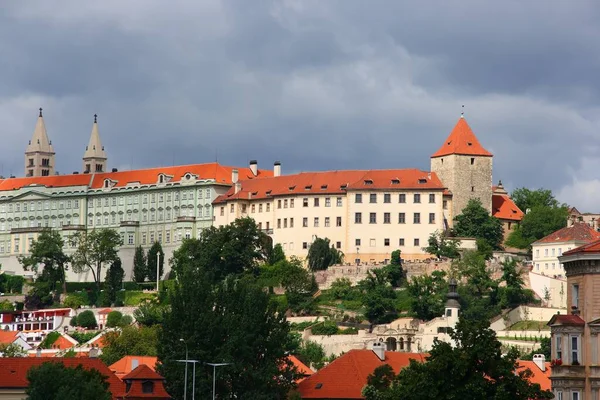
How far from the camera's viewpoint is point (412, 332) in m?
132

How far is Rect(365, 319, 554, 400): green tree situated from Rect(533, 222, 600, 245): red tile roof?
82.5m

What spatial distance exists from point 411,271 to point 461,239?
21.8 feet

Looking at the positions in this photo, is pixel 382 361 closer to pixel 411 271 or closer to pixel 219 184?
pixel 411 271

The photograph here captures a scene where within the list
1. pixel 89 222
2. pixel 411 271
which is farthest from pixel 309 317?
pixel 89 222

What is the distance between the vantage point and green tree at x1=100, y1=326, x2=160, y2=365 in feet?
417

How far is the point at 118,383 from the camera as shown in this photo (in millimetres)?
89938

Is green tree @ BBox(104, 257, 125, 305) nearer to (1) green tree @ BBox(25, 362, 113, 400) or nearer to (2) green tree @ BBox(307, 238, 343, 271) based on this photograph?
(2) green tree @ BBox(307, 238, 343, 271)

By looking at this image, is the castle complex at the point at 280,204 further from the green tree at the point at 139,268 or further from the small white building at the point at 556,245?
the small white building at the point at 556,245

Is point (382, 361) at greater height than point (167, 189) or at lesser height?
lesser

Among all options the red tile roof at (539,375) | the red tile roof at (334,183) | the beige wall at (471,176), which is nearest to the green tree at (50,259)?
the red tile roof at (334,183)

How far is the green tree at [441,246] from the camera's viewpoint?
152 m

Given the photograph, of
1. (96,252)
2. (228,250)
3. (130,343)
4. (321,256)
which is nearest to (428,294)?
(321,256)

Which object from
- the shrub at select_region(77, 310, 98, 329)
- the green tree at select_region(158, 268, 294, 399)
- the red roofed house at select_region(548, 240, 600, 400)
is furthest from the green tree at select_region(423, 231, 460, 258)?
the red roofed house at select_region(548, 240, 600, 400)

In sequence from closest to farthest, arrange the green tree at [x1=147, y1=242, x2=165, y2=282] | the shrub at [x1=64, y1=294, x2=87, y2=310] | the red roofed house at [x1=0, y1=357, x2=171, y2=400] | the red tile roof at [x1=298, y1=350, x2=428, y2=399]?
the red roofed house at [x1=0, y1=357, x2=171, y2=400], the red tile roof at [x1=298, y1=350, x2=428, y2=399], the shrub at [x1=64, y1=294, x2=87, y2=310], the green tree at [x1=147, y1=242, x2=165, y2=282]
